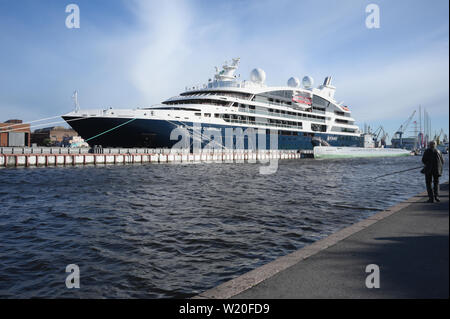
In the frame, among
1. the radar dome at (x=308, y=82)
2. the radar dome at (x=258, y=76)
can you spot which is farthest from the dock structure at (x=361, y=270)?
the radar dome at (x=308, y=82)

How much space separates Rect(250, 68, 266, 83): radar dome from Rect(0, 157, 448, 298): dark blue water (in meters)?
46.5

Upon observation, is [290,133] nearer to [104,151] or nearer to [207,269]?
[104,151]

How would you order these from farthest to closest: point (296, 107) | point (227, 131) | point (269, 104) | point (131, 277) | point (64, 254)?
point (296, 107), point (269, 104), point (227, 131), point (64, 254), point (131, 277)

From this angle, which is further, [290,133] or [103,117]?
[290,133]

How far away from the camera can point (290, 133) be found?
57562 mm

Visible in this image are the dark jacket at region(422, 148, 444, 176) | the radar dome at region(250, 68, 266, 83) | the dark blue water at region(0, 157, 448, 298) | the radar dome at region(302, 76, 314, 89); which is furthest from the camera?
the radar dome at region(302, 76, 314, 89)

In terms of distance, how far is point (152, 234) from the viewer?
326 inches

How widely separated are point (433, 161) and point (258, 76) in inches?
2058

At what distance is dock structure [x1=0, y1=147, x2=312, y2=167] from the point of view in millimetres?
30688

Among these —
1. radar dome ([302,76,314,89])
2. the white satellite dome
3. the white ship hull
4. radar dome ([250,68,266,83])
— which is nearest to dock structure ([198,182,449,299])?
the white ship hull

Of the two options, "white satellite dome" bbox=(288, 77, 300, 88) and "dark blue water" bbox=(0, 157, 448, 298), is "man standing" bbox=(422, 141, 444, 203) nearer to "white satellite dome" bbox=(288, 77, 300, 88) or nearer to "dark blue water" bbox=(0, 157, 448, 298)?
"dark blue water" bbox=(0, 157, 448, 298)
